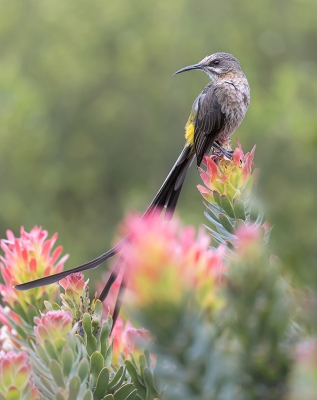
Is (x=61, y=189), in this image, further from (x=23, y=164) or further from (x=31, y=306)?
(x=31, y=306)

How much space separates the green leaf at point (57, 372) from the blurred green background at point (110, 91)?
13.5 meters

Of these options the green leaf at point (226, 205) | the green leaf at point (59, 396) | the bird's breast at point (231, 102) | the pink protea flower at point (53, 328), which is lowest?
the green leaf at point (59, 396)

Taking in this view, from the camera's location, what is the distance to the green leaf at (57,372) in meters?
0.67

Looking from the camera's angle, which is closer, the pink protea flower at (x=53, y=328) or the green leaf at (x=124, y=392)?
the pink protea flower at (x=53, y=328)

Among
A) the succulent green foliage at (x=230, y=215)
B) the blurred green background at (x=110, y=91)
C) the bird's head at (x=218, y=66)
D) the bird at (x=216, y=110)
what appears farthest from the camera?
the blurred green background at (x=110, y=91)

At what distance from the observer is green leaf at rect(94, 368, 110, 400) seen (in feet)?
2.73

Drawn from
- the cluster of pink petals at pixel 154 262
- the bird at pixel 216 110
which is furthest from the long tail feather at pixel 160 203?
the cluster of pink petals at pixel 154 262

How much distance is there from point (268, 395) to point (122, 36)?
16.1 meters

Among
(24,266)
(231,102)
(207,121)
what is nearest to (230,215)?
(24,266)

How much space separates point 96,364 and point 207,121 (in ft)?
7.23

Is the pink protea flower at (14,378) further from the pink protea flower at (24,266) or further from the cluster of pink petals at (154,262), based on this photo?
the pink protea flower at (24,266)

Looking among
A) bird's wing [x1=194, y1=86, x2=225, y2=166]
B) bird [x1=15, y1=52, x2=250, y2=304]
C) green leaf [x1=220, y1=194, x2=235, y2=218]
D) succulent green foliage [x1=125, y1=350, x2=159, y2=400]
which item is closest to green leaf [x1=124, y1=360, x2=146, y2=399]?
succulent green foliage [x1=125, y1=350, x2=159, y2=400]

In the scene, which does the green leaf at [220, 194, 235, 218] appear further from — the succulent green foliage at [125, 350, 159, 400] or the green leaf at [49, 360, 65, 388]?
the green leaf at [49, 360, 65, 388]

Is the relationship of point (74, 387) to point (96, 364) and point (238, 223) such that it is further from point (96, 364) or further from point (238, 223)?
point (238, 223)
